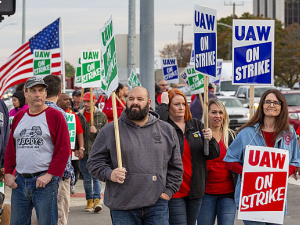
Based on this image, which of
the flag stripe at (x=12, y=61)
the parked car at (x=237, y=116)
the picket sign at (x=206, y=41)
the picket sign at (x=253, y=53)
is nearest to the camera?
the picket sign at (x=206, y=41)

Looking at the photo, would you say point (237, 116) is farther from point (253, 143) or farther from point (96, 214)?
point (253, 143)

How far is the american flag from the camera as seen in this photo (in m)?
12.6

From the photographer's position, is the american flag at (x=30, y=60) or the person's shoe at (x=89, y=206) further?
the american flag at (x=30, y=60)

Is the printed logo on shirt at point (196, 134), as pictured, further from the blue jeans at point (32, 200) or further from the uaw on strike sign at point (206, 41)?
the blue jeans at point (32, 200)

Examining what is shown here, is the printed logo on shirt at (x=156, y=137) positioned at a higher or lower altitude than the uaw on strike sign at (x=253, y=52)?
lower

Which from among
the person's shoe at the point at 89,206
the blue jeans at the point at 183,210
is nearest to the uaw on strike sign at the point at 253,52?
the blue jeans at the point at 183,210

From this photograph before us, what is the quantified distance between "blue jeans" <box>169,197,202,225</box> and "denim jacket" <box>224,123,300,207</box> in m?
0.46

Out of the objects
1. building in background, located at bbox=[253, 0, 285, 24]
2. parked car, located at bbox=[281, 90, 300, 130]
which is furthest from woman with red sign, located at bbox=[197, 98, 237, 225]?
building in background, located at bbox=[253, 0, 285, 24]

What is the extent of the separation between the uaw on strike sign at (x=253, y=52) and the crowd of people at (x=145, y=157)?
1214 mm

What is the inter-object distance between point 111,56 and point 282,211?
1982mm

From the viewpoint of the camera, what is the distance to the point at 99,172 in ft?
16.6

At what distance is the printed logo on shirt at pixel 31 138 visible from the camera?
19.1 feet

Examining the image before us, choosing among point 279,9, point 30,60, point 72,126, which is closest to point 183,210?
point 72,126

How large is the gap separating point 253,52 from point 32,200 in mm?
3295
